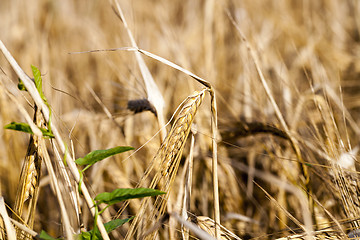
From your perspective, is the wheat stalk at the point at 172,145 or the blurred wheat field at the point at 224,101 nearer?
the wheat stalk at the point at 172,145

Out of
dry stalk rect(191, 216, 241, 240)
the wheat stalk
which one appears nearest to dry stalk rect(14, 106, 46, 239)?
the wheat stalk

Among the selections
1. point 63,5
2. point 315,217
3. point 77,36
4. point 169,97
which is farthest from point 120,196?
point 63,5

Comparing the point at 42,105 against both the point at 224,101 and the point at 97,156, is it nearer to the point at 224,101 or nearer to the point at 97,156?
the point at 97,156

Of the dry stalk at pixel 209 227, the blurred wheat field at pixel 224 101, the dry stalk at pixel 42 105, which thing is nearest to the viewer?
the dry stalk at pixel 42 105

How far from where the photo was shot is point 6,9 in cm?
222

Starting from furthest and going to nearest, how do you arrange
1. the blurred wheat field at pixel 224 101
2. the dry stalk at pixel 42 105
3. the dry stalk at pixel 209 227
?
the blurred wheat field at pixel 224 101 → the dry stalk at pixel 209 227 → the dry stalk at pixel 42 105

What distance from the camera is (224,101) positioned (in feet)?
3.02

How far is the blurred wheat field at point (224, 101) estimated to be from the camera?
77 centimetres

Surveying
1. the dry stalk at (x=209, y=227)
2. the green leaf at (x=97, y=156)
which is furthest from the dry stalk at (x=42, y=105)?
the dry stalk at (x=209, y=227)

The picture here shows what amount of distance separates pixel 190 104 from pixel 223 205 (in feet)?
1.81

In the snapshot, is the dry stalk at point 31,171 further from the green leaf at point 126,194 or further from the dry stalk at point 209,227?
the dry stalk at point 209,227

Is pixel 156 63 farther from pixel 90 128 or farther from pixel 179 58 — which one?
pixel 90 128

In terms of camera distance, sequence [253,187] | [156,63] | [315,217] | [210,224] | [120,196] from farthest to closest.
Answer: [156,63]
[253,187]
[315,217]
[210,224]
[120,196]

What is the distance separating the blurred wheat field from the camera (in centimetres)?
77
